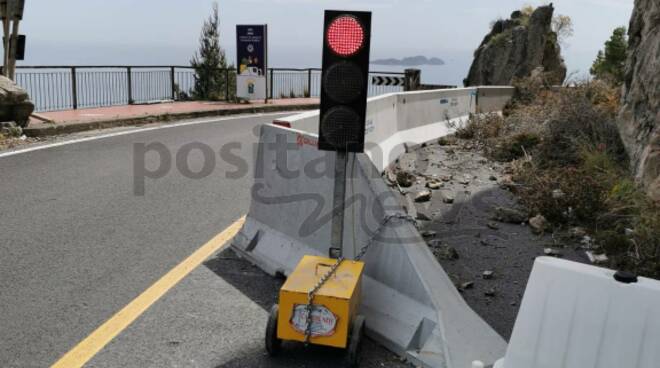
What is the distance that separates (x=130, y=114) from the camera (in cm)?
1720

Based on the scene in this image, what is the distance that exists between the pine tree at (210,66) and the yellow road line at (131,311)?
64.9 feet

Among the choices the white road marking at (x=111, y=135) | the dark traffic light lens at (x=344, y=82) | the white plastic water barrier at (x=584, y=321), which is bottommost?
the white road marking at (x=111, y=135)

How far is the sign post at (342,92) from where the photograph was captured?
186 inches

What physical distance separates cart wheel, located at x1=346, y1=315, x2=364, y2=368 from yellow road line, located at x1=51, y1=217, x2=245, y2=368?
1.58 m

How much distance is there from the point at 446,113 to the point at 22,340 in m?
11.8

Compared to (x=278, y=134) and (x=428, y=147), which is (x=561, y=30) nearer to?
(x=428, y=147)

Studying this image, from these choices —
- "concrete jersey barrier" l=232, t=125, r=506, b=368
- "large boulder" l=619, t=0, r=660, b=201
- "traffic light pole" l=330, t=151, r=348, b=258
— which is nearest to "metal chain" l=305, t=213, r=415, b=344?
"concrete jersey barrier" l=232, t=125, r=506, b=368

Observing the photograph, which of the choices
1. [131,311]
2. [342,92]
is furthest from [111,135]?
[342,92]

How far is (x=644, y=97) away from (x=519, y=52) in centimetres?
2274

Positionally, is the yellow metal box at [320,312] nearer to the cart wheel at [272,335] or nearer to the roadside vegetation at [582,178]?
the cart wheel at [272,335]

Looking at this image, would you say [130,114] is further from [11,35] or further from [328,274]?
[328,274]

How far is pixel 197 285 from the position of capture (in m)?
5.50

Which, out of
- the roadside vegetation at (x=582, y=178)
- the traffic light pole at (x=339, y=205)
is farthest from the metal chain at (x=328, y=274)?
the roadside vegetation at (x=582, y=178)

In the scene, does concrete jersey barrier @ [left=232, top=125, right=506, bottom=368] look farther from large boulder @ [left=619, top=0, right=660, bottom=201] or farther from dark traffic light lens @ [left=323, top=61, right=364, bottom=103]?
large boulder @ [left=619, top=0, right=660, bottom=201]
